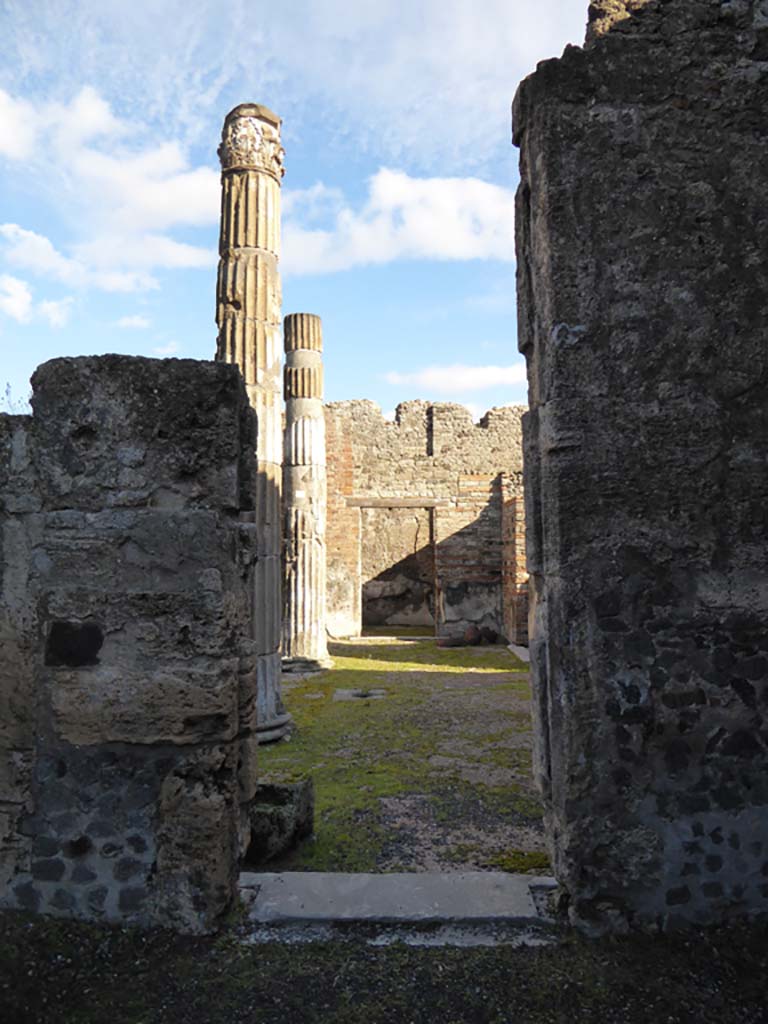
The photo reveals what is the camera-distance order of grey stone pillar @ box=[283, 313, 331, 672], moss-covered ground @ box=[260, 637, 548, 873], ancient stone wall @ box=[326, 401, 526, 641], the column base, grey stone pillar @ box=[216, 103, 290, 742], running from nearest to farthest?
moss-covered ground @ box=[260, 637, 548, 873]
the column base
grey stone pillar @ box=[216, 103, 290, 742]
grey stone pillar @ box=[283, 313, 331, 672]
ancient stone wall @ box=[326, 401, 526, 641]

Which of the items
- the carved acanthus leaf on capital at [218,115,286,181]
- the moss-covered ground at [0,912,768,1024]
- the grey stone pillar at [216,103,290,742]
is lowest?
the moss-covered ground at [0,912,768,1024]

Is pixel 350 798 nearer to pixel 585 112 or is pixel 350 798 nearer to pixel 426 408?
pixel 585 112

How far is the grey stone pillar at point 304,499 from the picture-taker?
10.2m

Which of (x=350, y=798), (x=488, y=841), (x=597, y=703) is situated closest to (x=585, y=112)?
(x=597, y=703)

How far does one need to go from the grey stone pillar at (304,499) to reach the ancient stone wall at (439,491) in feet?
13.6

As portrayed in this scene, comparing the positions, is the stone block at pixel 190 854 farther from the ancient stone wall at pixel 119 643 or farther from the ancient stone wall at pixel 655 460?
the ancient stone wall at pixel 655 460

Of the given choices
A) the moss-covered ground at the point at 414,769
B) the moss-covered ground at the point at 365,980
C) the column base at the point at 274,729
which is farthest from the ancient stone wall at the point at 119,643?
the column base at the point at 274,729

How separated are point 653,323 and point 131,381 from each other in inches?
76.1

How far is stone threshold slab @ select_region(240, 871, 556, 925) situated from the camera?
8.71 feet

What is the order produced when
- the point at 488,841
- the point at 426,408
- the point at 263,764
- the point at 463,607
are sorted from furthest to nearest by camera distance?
the point at 426,408, the point at 463,607, the point at 263,764, the point at 488,841

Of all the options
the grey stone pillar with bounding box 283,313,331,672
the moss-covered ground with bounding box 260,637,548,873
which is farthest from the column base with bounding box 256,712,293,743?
the grey stone pillar with bounding box 283,313,331,672

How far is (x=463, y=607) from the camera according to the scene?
46.6ft

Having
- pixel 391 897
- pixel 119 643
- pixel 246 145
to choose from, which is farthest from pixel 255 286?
pixel 391 897

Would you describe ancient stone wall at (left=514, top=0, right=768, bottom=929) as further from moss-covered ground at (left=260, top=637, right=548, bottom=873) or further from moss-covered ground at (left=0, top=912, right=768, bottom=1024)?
moss-covered ground at (left=260, top=637, right=548, bottom=873)
